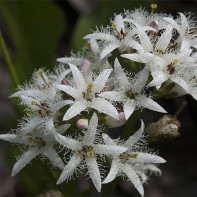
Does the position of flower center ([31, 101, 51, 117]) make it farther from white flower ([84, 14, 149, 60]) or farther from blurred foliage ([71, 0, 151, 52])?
blurred foliage ([71, 0, 151, 52])

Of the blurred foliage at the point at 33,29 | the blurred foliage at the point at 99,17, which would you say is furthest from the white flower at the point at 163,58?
the blurred foliage at the point at 33,29

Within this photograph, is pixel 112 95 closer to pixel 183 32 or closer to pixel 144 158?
pixel 144 158

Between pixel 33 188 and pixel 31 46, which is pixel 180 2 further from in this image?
pixel 33 188

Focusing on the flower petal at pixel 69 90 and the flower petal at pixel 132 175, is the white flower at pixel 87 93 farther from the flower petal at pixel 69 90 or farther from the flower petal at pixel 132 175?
the flower petal at pixel 132 175

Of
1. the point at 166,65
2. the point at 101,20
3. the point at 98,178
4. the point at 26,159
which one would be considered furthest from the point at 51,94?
the point at 101,20

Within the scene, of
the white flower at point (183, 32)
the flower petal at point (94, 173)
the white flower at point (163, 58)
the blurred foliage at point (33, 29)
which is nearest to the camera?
the flower petal at point (94, 173)

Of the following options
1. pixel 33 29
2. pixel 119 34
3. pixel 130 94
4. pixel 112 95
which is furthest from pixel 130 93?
pixel 33 29

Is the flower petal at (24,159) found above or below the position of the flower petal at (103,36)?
below

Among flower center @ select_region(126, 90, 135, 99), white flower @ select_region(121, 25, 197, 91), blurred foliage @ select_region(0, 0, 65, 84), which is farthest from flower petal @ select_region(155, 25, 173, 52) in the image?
blurred foliage @ select_region(0, 0, 65, 84)

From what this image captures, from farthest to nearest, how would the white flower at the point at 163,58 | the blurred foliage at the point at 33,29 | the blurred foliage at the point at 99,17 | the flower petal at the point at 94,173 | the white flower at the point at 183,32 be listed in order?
1. the blurred foliage at the point at 33,29
2. the blurred foliage at the point at 99,17
3. the white flower at the point at 183,32
4. the white flower at the point at 163,58
5. the flower petal at the point at 94,173
